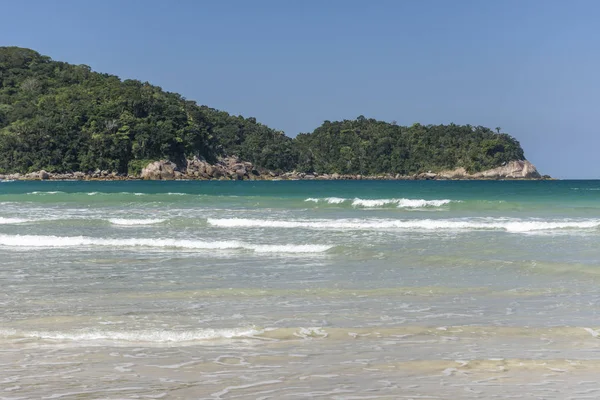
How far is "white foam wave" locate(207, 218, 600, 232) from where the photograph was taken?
71.2 feet

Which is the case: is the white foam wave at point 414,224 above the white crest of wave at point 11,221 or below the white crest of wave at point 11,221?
above

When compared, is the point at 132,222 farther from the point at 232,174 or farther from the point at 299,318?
the point at 232,174

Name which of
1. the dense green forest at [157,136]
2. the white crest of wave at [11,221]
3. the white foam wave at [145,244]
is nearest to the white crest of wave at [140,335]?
the white foam wave at [145,244]

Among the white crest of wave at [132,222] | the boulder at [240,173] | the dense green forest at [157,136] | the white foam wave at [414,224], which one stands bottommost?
the white crest of wave at [132,222]

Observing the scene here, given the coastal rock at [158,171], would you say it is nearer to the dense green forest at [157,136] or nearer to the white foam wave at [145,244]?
the dense green forest at [157,136]

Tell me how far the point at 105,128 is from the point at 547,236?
10956 cm

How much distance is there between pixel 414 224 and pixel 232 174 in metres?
108

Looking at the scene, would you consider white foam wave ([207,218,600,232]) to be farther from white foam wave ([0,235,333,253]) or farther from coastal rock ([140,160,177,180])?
coastal rock ([140,160,177,180])

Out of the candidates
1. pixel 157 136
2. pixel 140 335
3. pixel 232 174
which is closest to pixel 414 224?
pixel 140 335

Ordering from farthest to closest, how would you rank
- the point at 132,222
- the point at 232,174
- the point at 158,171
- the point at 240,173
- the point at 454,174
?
1. the point at 454,174
2. the point at 240,173
3. the point at 232,174
4. the point at 158,171
5. the point at 132,222

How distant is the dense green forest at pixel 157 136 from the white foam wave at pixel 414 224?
97.0m

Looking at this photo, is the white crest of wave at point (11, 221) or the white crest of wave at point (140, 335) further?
the white crest of wave at point (11, 221)

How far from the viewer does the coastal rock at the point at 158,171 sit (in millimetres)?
114688

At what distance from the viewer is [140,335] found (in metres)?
7.29
